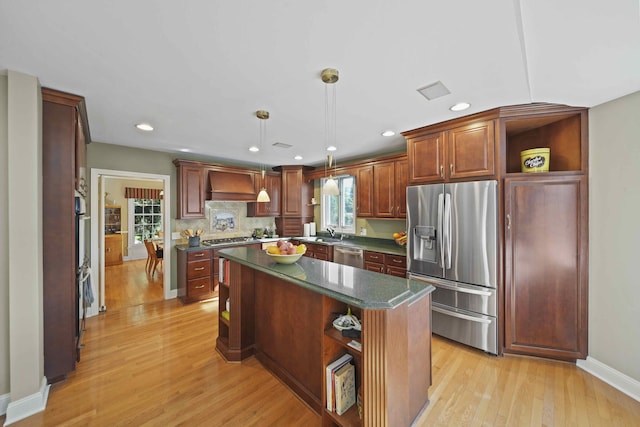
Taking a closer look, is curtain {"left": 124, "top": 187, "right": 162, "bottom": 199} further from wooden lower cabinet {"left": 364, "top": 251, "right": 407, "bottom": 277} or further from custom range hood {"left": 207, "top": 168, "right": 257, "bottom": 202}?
wooden lower cabinet {"left": 364, "top": 251, "right": 407, "bottom": 277}

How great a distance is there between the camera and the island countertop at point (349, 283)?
1351 millimetres

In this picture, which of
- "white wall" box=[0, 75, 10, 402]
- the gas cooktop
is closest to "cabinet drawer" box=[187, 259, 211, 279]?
the gas cooktop

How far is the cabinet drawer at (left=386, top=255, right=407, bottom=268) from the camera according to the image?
3389 mm

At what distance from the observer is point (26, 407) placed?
5.85ft

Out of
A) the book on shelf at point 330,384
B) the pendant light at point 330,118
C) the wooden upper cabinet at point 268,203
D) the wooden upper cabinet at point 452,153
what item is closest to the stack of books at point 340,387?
the book on shelf at point 330,384

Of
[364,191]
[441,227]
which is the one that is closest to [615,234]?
[441,227]

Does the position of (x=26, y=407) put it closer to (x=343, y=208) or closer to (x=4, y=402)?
(x=4, y=402)

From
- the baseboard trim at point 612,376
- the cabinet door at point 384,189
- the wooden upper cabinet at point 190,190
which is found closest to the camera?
the baseboard trim at point 612,376

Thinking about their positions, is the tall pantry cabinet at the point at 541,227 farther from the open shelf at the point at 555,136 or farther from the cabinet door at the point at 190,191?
the cabinet door at the point at 190,191

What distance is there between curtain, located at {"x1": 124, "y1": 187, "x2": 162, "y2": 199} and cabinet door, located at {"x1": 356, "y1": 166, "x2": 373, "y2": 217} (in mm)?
6868

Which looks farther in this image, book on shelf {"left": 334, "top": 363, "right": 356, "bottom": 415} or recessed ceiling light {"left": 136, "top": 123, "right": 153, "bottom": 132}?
recessed ceiling light {"left": 136, "top": 123, "right": 153, "bottom": 132}

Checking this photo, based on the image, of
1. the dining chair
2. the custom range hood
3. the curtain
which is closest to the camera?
the custom range hood

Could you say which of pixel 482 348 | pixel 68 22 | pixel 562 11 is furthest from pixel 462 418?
pixel 68 22

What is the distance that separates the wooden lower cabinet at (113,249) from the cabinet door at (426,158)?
312 inches
